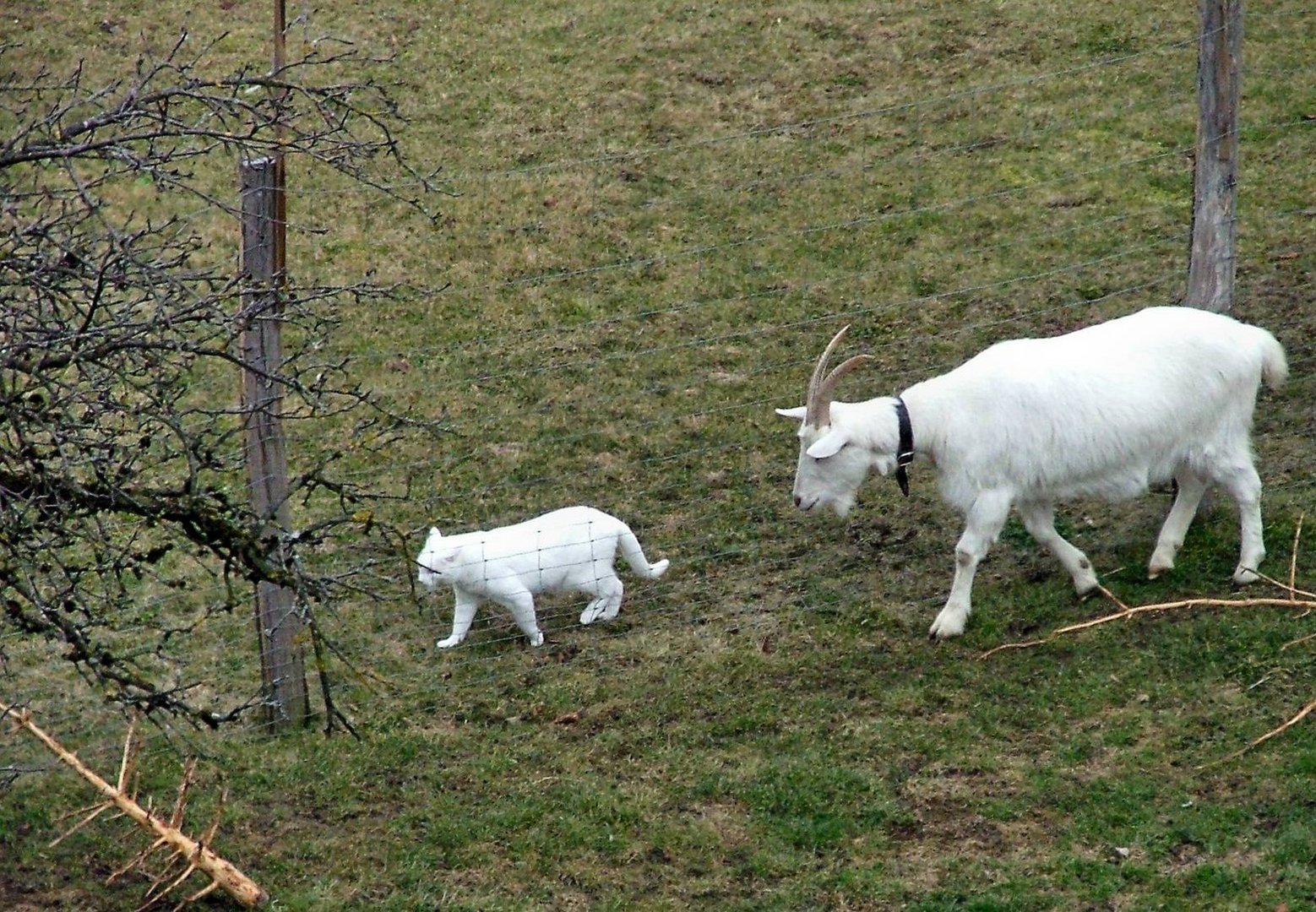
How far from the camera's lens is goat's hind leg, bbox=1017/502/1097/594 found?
7.88m

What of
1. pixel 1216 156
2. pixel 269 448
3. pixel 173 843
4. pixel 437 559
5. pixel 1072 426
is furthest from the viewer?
pixel 1216 156

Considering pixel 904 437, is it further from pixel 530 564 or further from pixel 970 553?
pixel 530 564

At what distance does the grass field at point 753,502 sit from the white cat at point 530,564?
0.61 feet

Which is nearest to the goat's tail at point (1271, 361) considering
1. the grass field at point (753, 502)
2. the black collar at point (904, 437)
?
the grass field at point (753, 502)

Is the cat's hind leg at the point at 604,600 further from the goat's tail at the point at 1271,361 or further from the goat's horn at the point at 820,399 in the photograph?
the goat's tail at the point at 1271,361

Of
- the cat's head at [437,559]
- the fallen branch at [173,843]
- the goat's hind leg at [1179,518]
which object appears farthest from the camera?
the goat's hind leg at [1179,518]

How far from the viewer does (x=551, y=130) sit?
45.2 feet

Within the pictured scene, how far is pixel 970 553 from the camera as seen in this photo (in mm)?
7770

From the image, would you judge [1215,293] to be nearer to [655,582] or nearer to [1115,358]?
[1115,358]

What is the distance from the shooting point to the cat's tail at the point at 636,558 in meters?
8.18

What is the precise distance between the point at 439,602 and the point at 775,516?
72.6 inches

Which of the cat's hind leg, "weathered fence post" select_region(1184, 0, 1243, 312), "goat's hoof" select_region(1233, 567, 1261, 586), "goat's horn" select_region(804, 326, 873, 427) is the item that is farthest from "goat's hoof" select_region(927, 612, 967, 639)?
"weathered fence post" select_region(1184, 0, 1243, 312)

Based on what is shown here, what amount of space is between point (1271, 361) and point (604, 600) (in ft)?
11.0

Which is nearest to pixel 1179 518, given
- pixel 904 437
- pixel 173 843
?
pixel 904 437
